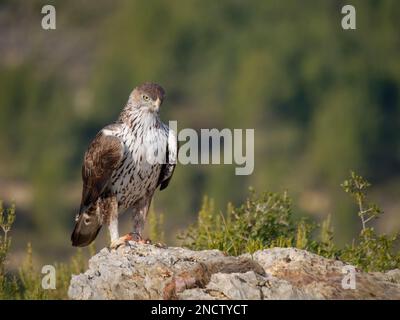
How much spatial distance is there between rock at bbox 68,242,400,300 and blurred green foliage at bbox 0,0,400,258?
3780 centimetres

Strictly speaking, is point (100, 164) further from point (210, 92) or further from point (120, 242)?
point (210, 92)

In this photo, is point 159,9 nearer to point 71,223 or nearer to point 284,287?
point 71,223

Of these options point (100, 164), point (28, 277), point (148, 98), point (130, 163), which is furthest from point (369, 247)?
point (28, 277)

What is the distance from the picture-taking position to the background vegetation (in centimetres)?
5909

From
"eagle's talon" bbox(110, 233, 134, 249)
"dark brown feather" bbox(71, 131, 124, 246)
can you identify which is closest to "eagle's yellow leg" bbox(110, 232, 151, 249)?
"eagle's talon" bbox(110, 233, 134, 249)

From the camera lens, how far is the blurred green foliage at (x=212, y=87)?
200 ft

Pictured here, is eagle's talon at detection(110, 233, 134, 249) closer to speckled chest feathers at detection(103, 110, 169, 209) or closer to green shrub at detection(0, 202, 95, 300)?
speckled chest feathers at detection(103, 110, 169, 209)

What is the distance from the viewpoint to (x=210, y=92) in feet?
253

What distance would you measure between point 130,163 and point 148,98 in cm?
69

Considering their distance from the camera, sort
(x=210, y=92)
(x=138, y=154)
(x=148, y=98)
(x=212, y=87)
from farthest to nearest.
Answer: (x=212, y=87)
(x=210, y=92)
(x=148, y=98)
(x=138, y=154)

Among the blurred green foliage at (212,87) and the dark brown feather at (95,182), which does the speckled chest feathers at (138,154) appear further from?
the blurred green foliage at (212,87)

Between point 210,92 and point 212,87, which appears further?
point 212,87

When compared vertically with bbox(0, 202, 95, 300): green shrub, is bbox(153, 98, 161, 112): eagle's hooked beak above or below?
above

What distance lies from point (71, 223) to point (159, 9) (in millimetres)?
32048
